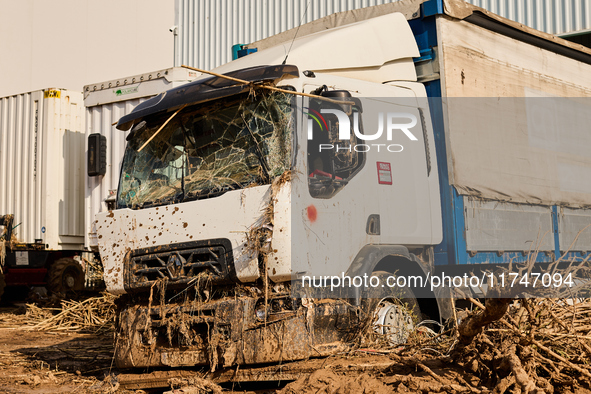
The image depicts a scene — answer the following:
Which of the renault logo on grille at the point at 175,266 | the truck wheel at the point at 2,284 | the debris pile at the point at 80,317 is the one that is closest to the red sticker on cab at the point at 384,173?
the renault logo on grille at the point at 175,266

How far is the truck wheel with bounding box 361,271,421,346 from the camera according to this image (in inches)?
215

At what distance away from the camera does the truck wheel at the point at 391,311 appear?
5449 millimetres

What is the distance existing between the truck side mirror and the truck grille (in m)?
5.32

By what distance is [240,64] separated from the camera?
21.9 ft

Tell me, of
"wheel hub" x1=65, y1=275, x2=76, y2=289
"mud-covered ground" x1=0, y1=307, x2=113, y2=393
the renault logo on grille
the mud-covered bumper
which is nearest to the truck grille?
the renault logo on grille

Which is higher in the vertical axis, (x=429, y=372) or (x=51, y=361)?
(x=429, y=372)

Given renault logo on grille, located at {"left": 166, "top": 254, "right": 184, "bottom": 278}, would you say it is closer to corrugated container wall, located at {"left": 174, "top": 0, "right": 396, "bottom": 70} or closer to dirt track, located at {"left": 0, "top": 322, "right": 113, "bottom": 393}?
dirt track, located at {"left": 0, "top": 322, "right": 113, "bottom": 393}

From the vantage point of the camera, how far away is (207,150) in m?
5.75

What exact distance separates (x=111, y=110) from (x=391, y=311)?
25.5 feet

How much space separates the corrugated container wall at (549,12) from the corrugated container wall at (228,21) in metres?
2.83

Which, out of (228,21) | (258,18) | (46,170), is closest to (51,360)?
(46,170)

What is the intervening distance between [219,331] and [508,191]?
11.0 ft

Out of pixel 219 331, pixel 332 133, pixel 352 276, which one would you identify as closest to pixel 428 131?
pixel 332 133

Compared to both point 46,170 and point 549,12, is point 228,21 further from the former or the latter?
point 549,12
